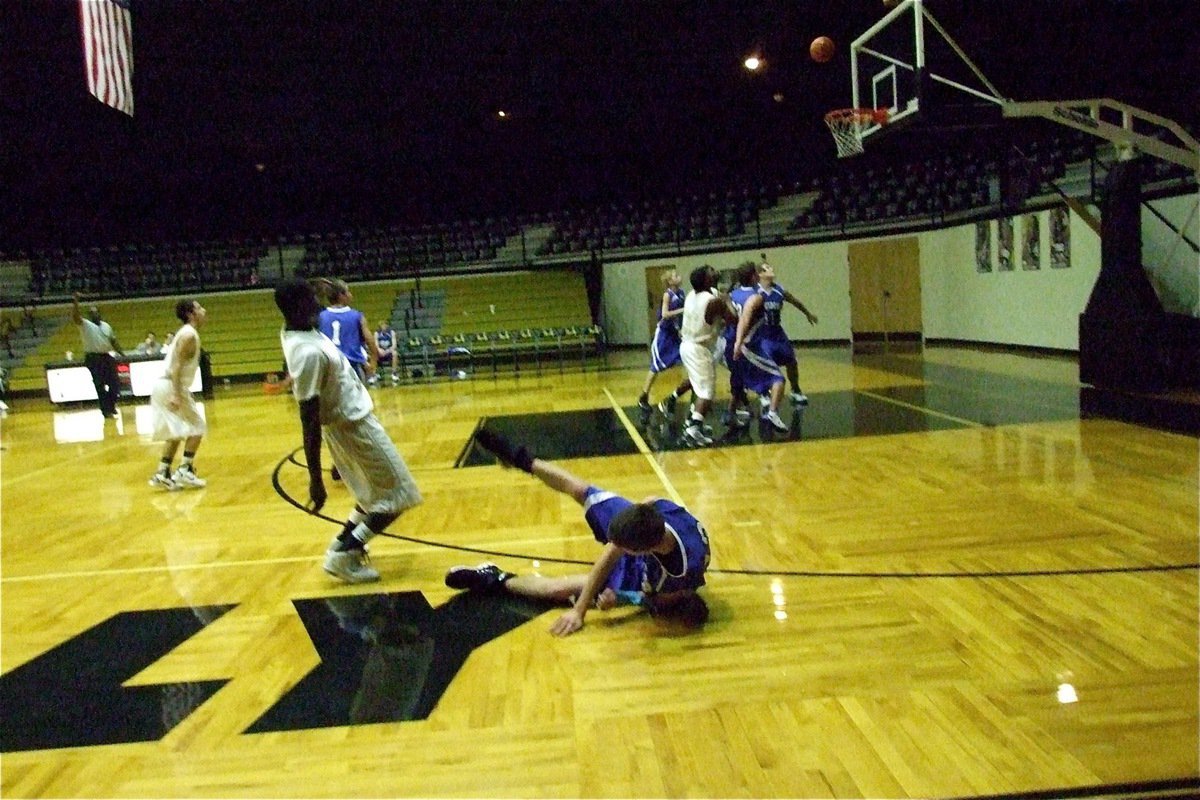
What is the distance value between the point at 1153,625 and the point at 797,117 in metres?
19.7

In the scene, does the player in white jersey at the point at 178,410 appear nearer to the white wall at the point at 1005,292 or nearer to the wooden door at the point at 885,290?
the white wall at the point at 1005,292

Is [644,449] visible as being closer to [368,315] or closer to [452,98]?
[452,98]

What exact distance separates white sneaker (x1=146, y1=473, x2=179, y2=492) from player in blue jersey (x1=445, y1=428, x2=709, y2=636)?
4241 mm

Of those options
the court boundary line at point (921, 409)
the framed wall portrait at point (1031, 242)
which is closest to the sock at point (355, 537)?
the court boundary line at point (921, 409)

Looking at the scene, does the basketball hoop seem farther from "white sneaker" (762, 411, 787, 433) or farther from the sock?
the sock

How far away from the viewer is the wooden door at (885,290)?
19047mm

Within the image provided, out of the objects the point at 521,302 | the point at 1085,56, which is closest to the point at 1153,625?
the point at 1085,56

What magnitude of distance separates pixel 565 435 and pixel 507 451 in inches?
198

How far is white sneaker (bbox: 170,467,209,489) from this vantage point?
292 inches

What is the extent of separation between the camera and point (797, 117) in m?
21.6

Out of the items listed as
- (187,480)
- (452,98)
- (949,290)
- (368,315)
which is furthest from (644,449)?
(368,315)

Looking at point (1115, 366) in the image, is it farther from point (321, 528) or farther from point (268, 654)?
point (268, 654)

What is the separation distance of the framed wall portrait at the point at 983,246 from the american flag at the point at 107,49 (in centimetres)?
1293

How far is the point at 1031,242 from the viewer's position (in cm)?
1473
